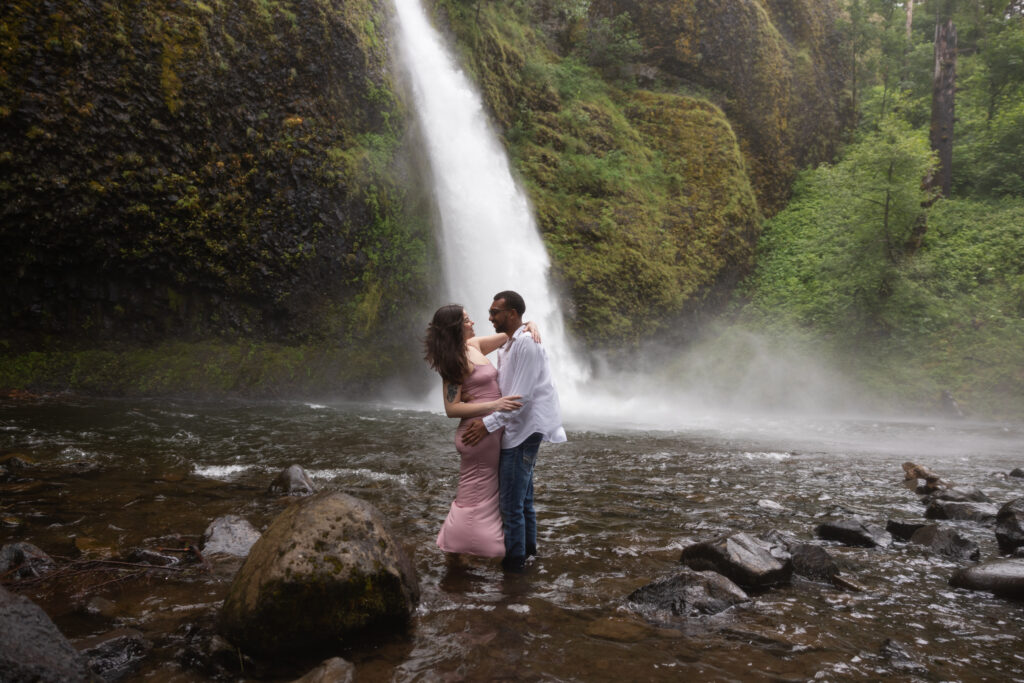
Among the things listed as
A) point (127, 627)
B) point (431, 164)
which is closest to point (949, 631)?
point (127, 627)

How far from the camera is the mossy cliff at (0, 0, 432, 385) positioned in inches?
403

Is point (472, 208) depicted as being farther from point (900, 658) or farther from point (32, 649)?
point (32, 649)

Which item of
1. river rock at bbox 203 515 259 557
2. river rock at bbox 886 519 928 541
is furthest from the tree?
river rock at bbox 203 515 259 557

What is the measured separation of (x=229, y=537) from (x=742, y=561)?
3442 millimetres

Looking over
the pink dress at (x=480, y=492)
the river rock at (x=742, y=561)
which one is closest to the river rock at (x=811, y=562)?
the river rock at (x=742, y=561)

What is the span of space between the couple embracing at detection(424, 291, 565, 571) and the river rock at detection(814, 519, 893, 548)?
252 centimetres

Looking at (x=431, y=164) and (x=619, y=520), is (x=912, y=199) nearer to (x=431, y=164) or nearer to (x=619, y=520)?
(x=431, y=164)

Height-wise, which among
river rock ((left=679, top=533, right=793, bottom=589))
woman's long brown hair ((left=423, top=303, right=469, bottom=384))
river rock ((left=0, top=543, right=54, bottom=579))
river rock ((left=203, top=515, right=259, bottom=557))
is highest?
woman's long brown hair ((left=423, top=303, right=469, bottom=384))

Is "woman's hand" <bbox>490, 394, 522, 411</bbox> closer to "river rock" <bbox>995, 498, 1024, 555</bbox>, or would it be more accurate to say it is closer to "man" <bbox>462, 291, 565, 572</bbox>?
"man" <bbox>462, 291, 565, 572</bbox>

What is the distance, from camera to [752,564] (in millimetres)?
3844

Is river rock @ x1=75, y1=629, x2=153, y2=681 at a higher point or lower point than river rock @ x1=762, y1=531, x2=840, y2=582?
lower

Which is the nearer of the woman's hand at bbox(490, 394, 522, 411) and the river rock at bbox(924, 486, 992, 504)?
the woman's hand at bbox(490, 394, 522, 411)

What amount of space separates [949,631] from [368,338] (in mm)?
12307

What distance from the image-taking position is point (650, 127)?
863 inches
